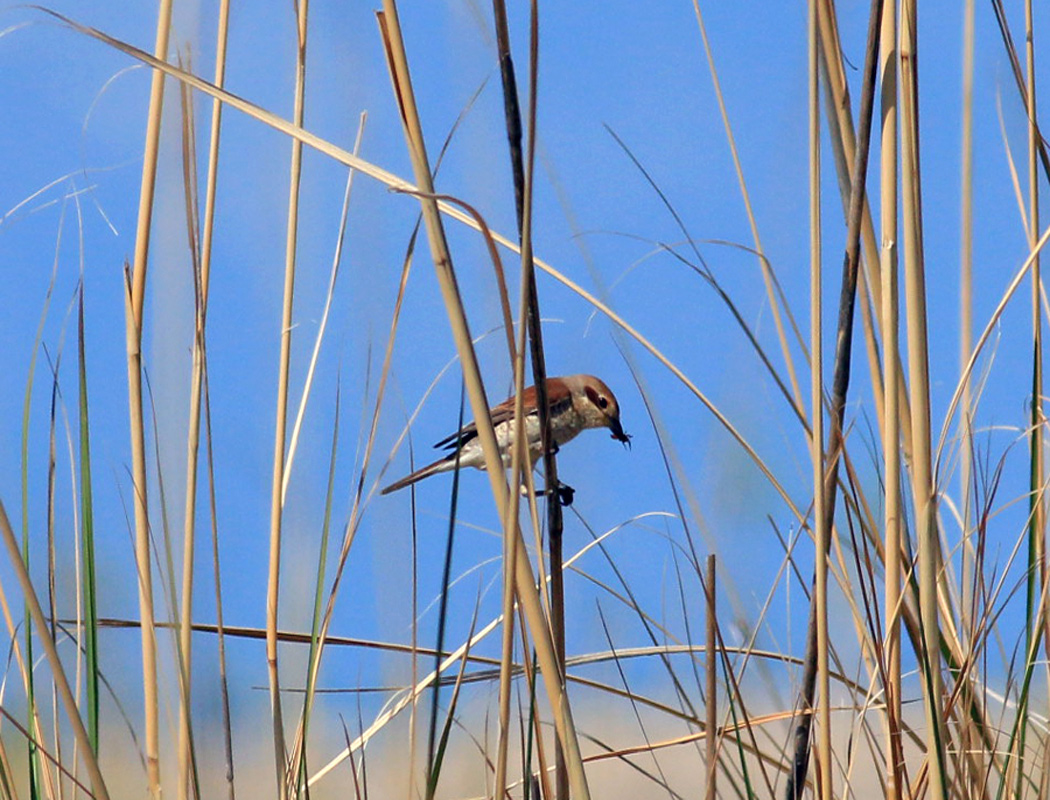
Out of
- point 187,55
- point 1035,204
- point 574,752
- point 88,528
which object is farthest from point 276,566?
point 1035,204

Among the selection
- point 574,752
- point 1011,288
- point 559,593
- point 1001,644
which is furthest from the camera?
point 1001,644

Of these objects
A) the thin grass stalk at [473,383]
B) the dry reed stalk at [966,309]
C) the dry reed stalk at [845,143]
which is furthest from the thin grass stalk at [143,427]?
the dry reed stalk at [966,309]

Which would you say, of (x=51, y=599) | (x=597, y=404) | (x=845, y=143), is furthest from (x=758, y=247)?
Result: (x=597, y=404)

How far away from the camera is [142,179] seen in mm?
1281

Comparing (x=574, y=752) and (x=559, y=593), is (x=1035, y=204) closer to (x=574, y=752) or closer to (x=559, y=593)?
(x=559, y=593)

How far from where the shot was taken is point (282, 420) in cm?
138

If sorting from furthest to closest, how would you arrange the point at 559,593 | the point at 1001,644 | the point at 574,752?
the point at 1001,644, the point at 559,593, the point at 574,752

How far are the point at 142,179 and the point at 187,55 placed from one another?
0.56 feet

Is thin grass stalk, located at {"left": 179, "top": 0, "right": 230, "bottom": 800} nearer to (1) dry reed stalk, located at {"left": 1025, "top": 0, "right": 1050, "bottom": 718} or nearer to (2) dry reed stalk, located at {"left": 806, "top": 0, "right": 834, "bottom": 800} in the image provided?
(2) dry reed stalk, located at {"left": 806, "top": 0, "right": 834, "bottom": 800}

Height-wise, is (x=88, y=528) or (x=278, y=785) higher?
(x=88, y=528)

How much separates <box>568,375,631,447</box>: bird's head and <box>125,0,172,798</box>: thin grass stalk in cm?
314

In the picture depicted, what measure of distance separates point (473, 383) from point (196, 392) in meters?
0.59

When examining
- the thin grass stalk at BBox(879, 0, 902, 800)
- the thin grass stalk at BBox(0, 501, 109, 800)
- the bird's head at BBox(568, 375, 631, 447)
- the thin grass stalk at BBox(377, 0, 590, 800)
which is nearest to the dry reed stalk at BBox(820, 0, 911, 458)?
the thin grass stalk at BBox(879, 0, 902, 800)

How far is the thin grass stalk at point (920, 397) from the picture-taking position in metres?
1.11
